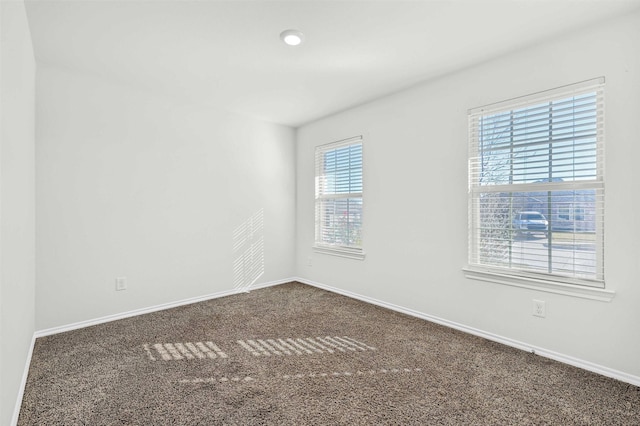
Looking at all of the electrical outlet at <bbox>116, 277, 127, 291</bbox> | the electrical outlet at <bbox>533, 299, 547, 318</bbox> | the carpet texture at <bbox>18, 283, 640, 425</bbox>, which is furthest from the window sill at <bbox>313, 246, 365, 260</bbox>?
the electrical outlet at <bbox>116, 277, 127, 291</bbox>

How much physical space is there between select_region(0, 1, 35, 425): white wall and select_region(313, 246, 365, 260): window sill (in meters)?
2.98

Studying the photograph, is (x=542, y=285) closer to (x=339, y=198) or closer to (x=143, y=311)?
(x=339, y=198)

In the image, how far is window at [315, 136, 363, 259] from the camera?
3.97 m

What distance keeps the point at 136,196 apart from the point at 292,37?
2.25 meters

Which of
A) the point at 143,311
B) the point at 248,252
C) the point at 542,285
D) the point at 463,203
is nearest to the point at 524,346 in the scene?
the point at 542,285

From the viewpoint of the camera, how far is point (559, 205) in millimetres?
2348

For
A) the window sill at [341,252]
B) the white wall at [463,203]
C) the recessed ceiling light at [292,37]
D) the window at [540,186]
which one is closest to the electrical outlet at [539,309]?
the white wall at [463,203]

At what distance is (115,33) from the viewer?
229 cm

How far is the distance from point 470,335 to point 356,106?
273 cm

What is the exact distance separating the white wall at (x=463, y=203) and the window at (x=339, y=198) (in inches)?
5.5

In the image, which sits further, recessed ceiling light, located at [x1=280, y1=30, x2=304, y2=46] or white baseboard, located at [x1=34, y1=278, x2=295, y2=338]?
white baseboard, located at [x1=34, y1=278, x2=295, y2=338]

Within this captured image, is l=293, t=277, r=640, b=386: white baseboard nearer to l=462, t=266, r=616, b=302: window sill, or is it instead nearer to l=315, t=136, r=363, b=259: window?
l=462, t=266, r=616, b=302: window sill

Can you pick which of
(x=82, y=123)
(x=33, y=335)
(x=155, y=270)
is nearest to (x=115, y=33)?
(x=82, y=123)

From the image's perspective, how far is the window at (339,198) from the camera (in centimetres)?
397
